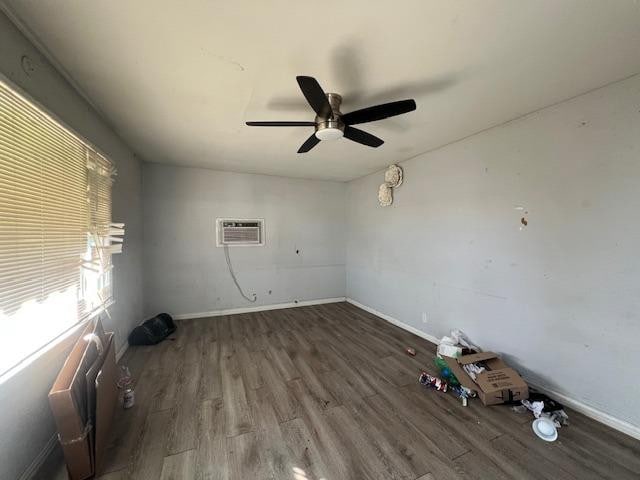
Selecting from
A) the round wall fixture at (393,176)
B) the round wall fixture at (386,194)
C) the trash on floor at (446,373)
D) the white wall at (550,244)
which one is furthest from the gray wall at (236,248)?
the trash on floor at (446,373)

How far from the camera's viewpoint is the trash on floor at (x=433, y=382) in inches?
81.9

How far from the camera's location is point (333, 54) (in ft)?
4.56

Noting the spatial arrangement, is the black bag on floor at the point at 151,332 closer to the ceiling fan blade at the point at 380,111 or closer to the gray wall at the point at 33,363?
the gray wall at the point at 33,363

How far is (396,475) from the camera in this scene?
4.41ft

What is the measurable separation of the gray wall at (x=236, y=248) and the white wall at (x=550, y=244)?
79.1 inches

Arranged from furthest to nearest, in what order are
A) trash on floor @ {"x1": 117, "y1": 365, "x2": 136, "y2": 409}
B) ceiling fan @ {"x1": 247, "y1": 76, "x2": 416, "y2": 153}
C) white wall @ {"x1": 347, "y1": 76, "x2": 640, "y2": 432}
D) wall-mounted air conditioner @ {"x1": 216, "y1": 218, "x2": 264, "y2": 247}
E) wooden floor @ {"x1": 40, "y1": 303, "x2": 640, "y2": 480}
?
1. wall-mounted air conditioner @ {"x1": 216, "y1": 218, "x2": 264, "y2": 247}
2. trash on floor @ {"x1": 117, "y1": 365, "x2": 136, "y2": 409}
3. white wall @ {"x1": 347, "y1": 76, "x2": 640, "y2": 432}
4. ceiling fan @ {"x1": 247, "y1": 76, "x2": 416, "y2": 153}
5. wooden floor @ {"x1": 40, "y1": 303, "x2": 640, "y2": 480}

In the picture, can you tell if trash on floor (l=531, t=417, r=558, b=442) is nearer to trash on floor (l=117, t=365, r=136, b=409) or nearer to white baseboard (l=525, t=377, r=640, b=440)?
white baseboard (l=525, t=377, r=640, b=440)

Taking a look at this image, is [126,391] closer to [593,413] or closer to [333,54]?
[333,54]

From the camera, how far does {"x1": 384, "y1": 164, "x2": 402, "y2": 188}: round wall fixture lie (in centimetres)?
344

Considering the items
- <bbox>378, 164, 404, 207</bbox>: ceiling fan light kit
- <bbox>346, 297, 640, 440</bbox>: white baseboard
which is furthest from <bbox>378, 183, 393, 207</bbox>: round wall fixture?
<bbox>346, 297, 640, 440</bbox>: white baseboard

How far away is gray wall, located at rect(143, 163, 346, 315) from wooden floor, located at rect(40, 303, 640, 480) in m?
1.26

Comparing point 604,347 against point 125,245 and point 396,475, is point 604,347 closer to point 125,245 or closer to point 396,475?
point 396,475

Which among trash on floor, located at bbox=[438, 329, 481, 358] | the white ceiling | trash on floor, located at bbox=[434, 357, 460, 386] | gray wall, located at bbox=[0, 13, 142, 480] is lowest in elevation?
trash on floor, located at bbox=[434, 357, 460, 386]

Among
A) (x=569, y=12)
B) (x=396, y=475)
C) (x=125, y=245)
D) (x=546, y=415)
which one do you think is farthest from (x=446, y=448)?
(x=125, y=245)
